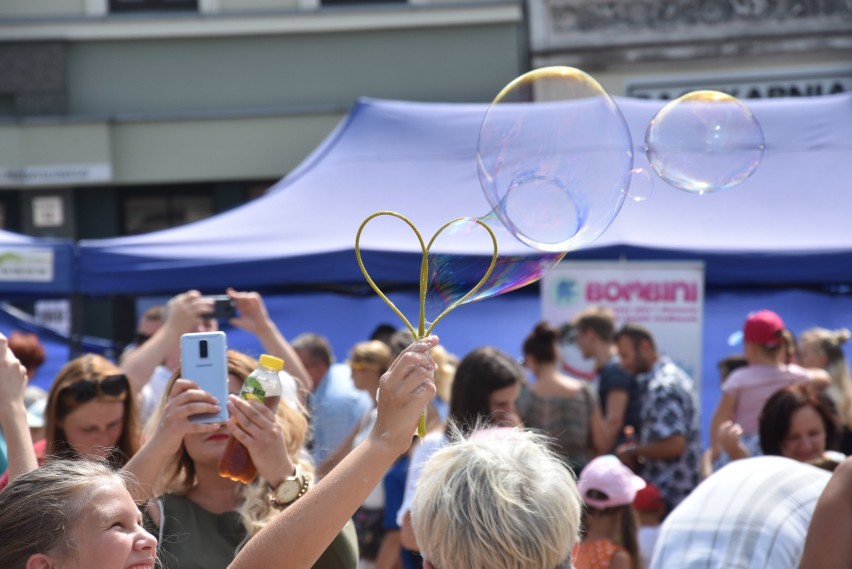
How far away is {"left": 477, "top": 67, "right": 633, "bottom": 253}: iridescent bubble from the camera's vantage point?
301cm

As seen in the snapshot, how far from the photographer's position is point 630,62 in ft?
41.6

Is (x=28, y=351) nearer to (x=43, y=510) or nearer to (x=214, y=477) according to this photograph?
(x=214, y=477)

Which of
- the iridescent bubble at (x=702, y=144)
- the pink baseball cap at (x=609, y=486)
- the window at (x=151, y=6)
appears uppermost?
the window at (x=151, y=6)

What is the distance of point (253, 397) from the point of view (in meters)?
2.43

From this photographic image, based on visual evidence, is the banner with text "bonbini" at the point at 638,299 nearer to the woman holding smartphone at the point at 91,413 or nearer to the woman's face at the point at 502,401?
the woman's face at the point at 502,401

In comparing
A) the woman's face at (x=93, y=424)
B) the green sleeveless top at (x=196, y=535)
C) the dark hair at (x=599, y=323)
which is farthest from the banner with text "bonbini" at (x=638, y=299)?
the green sleeveless top at (x=196, y=535)

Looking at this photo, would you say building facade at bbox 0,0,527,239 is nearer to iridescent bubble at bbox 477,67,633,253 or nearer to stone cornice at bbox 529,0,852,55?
stone cornice at bbox 529,0,852,55

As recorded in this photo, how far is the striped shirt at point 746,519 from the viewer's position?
2.72 meters

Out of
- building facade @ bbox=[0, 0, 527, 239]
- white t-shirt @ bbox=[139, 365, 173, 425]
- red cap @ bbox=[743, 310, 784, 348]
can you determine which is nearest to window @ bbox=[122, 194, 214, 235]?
building facade @ bbox=[0, 0, 527, 239]

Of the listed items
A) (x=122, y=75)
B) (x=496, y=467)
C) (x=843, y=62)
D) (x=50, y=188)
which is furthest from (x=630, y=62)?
(x=496, y=467)

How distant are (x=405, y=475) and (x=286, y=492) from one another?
248 centimetres

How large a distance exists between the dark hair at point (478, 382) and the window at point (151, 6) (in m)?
10.1

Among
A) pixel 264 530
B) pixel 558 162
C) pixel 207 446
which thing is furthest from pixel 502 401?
pixel 264 530

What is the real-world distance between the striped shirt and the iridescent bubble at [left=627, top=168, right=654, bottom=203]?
2.91ft
